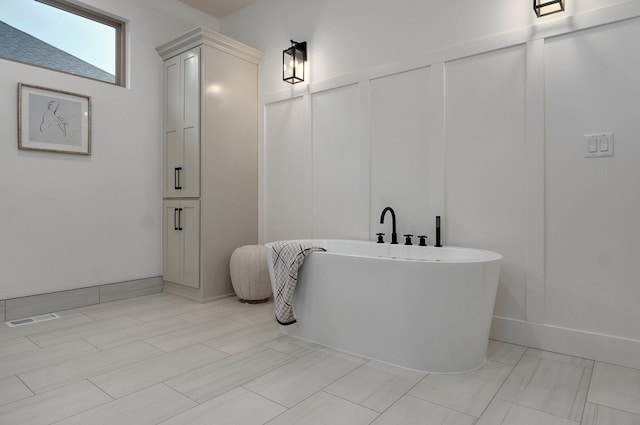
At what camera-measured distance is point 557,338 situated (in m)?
2.20

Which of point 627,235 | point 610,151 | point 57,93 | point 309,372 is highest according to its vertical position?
point 57,93

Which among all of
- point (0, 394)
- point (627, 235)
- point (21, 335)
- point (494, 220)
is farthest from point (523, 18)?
point (21, 335)

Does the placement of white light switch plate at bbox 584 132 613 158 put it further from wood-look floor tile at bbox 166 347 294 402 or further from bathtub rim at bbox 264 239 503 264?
wood-look floor tile at bbox 166 347 294 402

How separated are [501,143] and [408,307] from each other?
49.1 inches

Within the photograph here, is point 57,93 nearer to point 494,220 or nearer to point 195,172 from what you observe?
point 195,172

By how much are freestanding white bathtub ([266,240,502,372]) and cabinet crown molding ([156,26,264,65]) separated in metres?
2.25

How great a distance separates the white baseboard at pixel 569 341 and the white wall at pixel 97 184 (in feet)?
10.2

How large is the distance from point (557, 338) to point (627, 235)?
27.2 inches

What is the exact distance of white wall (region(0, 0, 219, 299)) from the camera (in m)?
2.84

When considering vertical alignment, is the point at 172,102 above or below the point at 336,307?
above

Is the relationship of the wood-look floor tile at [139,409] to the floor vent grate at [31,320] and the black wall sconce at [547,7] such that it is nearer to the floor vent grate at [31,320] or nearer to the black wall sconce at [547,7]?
the floor vent grate at [31,320]

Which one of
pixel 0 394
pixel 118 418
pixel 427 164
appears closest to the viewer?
pixel 118 418

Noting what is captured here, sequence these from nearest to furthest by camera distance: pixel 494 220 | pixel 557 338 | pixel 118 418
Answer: pixel 118 418
pixel 557 338
pixel 494 220

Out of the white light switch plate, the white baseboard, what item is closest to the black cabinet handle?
the white baseboard
